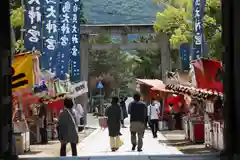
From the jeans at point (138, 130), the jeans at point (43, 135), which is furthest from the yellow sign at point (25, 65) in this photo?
the jeans at point (43, 135)

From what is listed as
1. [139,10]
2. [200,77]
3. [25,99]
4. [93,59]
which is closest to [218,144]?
[200,77]

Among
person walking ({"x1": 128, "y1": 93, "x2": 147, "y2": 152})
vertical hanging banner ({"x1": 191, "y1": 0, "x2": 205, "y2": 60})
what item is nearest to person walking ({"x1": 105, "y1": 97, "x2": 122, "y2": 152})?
person walking ({"x1": 128, "y1": 93, "x2": 147, "y2": 152})

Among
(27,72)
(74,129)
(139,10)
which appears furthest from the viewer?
(139,10)

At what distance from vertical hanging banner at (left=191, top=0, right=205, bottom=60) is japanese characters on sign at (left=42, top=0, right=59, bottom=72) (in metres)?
5.44

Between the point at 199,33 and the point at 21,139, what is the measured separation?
782cm

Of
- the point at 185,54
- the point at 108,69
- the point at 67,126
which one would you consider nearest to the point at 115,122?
the point at 67,126

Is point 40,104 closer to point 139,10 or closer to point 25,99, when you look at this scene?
point 25,99

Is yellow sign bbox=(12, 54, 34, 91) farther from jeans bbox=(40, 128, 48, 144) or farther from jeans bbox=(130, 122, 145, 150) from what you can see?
jeans bbox=(40, 128, 48, 144)

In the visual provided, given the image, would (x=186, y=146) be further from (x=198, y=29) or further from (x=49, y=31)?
(x=49, y=31)

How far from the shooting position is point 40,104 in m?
18.8

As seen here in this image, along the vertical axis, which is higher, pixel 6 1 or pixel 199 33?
pixel 199 33

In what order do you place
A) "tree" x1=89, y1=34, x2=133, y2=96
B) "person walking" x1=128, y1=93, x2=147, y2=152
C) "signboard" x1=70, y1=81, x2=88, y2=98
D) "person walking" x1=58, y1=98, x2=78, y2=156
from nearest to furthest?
"person walking" x1=58, y1=98, x2=78, y2=156 < "person walking" x1=128, y1=93, x2=147, y2=152 < "signboard" x1=70, y1=81, x2=88, y2=98 < "tree" x1=89, y1=34, x2=133, y2=96

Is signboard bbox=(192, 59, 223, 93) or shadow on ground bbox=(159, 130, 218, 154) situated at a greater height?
signboard bbox=(192, 59, 223, 93)

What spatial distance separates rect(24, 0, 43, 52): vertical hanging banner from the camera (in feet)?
57.9
